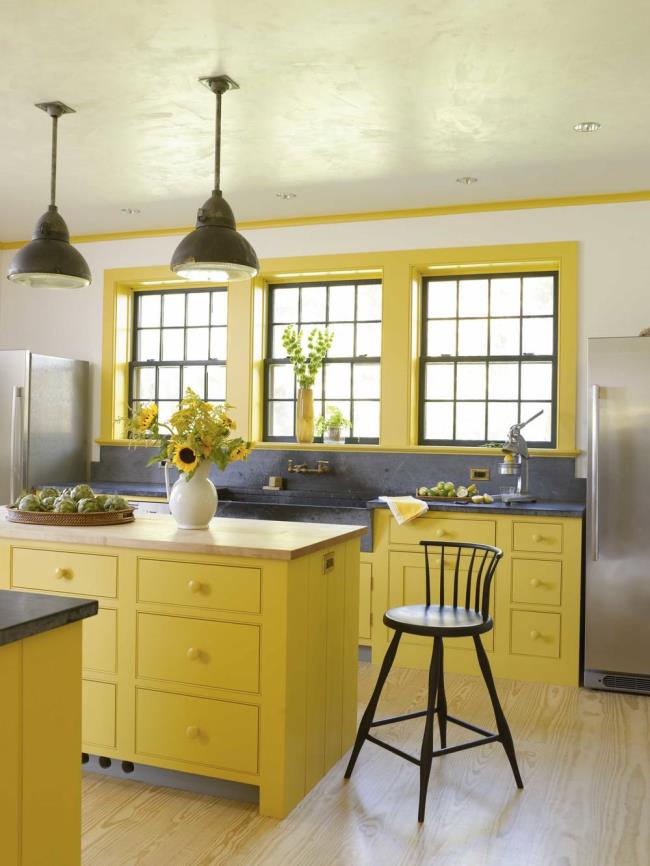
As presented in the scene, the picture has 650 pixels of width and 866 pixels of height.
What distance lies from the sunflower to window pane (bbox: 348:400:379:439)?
2669 mm

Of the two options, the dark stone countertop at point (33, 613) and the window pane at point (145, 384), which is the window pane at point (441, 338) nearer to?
the window pane at point (145, 384)

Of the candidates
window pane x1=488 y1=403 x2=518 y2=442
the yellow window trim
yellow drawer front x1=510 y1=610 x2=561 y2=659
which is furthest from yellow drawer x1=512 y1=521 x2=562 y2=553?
window pane x1=488 y1=403 x2=518 y2=442

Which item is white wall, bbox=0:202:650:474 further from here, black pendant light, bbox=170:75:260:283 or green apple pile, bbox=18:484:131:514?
green apple pile, bbox=18:484:131:514

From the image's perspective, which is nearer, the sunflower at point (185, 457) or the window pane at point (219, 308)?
the sunflower at point (185, 457)

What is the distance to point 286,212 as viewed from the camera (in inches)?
221

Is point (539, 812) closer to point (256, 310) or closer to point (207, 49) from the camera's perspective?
point (207, 49)

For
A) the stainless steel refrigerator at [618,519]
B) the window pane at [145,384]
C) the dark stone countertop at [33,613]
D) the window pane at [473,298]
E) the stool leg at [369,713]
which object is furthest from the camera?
the window pane at [145,384]

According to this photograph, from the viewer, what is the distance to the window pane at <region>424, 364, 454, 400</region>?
562 cm

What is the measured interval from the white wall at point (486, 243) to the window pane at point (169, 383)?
492 millimetres

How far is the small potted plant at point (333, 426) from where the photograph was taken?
5746 millimetres

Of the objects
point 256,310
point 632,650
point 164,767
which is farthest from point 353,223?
point 164,767

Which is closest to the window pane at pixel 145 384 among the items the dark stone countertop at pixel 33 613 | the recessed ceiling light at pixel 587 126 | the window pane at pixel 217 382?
the window pane at pixel 217 382

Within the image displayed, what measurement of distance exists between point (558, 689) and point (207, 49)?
360 cm

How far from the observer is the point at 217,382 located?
622 centimetres
